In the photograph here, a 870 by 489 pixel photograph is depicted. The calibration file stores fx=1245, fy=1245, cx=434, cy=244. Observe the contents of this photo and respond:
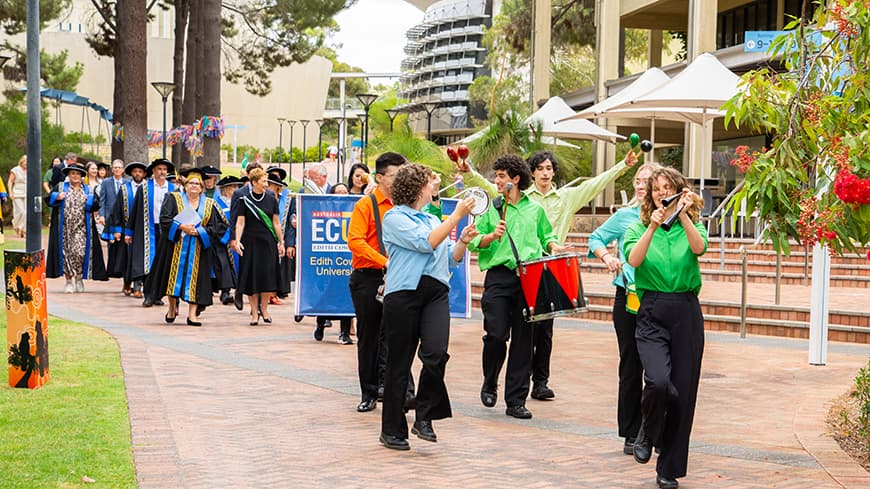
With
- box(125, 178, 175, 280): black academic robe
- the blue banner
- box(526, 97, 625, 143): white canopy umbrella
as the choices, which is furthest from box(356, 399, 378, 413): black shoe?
box(526, 97, 625, 143): white canopy umbrella

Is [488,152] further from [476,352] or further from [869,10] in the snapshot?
[869,10]

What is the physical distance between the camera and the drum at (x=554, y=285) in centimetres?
838

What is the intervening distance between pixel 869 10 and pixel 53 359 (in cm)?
717

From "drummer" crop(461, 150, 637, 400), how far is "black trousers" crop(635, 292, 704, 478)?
2866mm

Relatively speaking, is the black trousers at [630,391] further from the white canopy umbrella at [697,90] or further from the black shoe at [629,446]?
the white canopy umbrella at [697,90]

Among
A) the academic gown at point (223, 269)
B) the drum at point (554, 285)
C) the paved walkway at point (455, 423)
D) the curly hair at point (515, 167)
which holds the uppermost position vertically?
the curly hair at point (515, 167)

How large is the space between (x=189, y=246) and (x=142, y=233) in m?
3.54

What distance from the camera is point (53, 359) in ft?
34.7

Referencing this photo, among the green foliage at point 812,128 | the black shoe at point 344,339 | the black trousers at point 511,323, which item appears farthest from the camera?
the black shoe at point 344,339

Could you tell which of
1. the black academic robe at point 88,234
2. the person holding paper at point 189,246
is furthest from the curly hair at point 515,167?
the black academic robe at point 88,234

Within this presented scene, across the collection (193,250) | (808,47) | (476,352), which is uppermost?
(808,47)

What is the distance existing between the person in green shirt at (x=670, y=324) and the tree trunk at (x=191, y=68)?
27.6 meters

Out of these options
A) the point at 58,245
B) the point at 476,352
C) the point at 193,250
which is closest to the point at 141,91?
the point at 58,245

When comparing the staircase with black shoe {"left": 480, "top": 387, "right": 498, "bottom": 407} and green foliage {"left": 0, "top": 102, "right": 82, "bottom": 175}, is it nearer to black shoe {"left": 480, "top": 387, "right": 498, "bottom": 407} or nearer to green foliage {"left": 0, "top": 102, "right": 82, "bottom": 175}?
black shoe {"left": 480, "top": 387, "right": 498, "bottom": 407}
